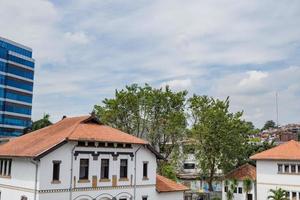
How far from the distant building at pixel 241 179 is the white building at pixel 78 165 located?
12.5 metres

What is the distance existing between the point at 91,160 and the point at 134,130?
18.8m

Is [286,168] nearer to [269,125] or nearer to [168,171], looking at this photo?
[168,171]

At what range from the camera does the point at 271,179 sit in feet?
124

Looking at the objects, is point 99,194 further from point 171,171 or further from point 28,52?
point 28,52

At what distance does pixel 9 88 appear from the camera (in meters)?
88.2

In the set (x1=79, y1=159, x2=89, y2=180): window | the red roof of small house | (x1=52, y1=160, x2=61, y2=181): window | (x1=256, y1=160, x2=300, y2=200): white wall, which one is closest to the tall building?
the red roof of small house

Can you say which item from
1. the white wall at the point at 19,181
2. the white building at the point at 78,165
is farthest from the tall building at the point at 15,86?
the white wall at the point at 19,181

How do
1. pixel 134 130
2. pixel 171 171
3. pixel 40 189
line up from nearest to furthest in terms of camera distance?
pixel 40 189, pixel 171 171, pixel 134 130

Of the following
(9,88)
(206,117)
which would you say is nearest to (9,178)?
(206,117)

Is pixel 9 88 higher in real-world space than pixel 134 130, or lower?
higher

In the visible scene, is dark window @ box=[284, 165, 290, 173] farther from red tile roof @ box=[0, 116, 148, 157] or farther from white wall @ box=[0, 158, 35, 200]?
white wall @ box=[0, 158, 35, 200]

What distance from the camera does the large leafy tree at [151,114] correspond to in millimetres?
43875

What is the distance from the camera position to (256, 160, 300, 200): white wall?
119 ft

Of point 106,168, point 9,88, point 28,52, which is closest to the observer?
point 106,168
